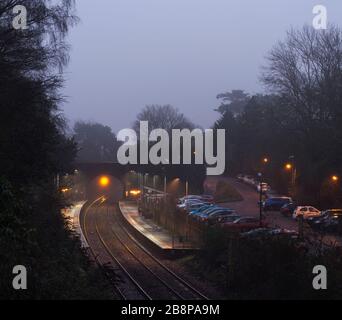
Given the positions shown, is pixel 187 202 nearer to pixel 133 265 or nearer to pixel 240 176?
pixel 133 265

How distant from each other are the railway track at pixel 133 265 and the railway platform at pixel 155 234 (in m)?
0.67

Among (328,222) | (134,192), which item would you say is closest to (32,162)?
(328,222)

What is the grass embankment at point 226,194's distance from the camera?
59.6 metres

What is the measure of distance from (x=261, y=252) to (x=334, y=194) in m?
26.1

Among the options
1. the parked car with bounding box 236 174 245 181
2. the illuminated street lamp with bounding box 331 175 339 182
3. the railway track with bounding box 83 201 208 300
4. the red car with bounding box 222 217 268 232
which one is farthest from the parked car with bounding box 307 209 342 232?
the parked car with bounding box 236 174 245 181

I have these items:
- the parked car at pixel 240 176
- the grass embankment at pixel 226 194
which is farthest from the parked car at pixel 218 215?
the parked car at pixel 240 176

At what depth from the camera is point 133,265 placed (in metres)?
31.0

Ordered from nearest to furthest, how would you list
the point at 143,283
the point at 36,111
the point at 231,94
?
the point at 36,111
the point at 143,283
the point at 231,94

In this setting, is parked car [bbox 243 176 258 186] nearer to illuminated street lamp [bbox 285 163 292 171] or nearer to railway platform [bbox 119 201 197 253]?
illuminated street lamp [bbox 285 163 292 171]

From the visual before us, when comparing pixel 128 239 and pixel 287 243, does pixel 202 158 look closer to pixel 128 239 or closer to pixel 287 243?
pixel 128 239

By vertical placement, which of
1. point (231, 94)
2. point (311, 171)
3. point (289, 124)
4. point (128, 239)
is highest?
point (231, 94)

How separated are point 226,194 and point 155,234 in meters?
22.2

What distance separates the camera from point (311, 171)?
49.8 metres
